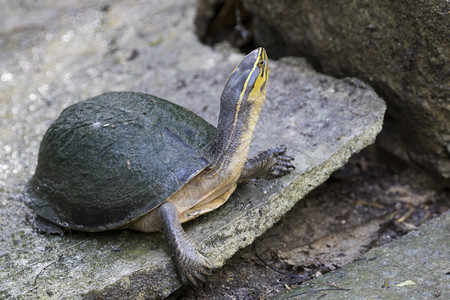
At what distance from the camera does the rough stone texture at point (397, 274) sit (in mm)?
2963

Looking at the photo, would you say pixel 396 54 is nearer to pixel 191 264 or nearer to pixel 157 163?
pixel 157 163

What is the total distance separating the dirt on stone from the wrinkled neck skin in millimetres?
823

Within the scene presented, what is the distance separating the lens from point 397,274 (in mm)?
3158

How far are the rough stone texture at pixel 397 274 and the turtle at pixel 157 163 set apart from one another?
75 cm

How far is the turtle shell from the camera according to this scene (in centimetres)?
313

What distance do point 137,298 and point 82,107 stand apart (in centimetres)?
Result: 134

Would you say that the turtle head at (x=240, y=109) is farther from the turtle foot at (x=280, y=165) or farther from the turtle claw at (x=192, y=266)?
the turtle claw at (x=192, y=266)

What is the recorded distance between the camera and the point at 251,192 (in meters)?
3.50

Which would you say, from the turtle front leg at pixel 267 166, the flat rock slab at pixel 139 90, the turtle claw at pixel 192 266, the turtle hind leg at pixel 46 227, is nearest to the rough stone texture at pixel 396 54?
the flat rock slab at pixel 139 90

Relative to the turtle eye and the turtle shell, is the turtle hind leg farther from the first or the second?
the turtle eye

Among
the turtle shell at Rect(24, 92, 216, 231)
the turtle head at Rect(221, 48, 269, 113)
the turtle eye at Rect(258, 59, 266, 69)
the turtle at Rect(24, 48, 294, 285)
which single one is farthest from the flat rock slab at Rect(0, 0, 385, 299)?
the turtle eye at Rect(258, 59, 266, 69)

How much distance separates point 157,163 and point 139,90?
2.07 metres

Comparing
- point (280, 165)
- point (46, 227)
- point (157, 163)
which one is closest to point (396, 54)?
point (280, 165)

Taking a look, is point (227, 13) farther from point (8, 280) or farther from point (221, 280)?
point (8, 280)
